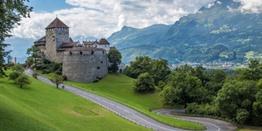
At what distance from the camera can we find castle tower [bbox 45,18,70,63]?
143 meters

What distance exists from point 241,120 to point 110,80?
5330cm

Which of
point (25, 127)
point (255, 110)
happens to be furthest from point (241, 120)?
point (25, 127)

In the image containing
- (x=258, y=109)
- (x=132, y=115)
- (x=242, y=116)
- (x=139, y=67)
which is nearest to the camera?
(x=132, y=115)

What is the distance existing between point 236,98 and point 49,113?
165 feet

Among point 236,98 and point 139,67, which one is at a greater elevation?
point 139,67

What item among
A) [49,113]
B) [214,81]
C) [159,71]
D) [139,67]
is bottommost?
[49,113]

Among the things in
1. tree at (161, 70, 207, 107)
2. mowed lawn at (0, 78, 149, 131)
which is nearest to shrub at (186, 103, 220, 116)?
tree at (161, 70, 207, 107)

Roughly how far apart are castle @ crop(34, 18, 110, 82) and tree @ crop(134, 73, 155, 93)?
14.7 m

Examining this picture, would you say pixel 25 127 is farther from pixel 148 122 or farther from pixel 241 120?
pixel 241 120

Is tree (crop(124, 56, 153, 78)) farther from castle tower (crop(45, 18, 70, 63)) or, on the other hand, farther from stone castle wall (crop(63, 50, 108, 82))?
castle tower (crop(45, 18, 70, 63))

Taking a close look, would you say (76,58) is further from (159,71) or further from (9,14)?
(9,14)

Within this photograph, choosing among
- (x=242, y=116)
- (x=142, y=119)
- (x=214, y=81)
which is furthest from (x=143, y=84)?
(x=142, y=119)

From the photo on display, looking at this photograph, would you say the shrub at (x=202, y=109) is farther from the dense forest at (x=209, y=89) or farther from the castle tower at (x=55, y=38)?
the castle tower at (x=55, y=38)

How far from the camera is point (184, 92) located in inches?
4695
